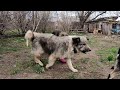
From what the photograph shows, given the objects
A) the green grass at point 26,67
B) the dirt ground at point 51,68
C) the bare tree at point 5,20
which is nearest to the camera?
the dirt ground at point 51,68

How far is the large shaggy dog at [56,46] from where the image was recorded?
3.98 metres

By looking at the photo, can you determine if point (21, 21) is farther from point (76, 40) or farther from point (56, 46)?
point (76, 40)

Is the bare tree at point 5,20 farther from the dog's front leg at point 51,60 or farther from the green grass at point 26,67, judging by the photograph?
the dog's front leg at point 51,60

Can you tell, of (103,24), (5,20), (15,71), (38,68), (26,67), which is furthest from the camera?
(103,24)

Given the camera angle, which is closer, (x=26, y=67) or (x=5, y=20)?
(x=26, y=67)

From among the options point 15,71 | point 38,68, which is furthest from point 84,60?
point 15,71

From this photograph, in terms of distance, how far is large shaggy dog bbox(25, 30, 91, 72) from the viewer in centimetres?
398

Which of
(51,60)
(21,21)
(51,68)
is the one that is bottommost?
(51,68)

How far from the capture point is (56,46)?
4.02 meters

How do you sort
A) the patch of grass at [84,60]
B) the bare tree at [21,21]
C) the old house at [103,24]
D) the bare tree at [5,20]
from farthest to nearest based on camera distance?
the old house at [103,24]
the bare tree at [21,21]
the bare tree at [5,20]
the patch of grass at [84,60]

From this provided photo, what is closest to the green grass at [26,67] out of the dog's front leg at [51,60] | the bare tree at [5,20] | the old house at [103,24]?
the dog's front leg at [51,60]

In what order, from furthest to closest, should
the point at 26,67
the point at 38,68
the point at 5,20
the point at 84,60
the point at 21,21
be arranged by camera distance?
the point at 21,21
the point at 5,20
the point at 84,60
the point at 26,67
the point at 38,68
